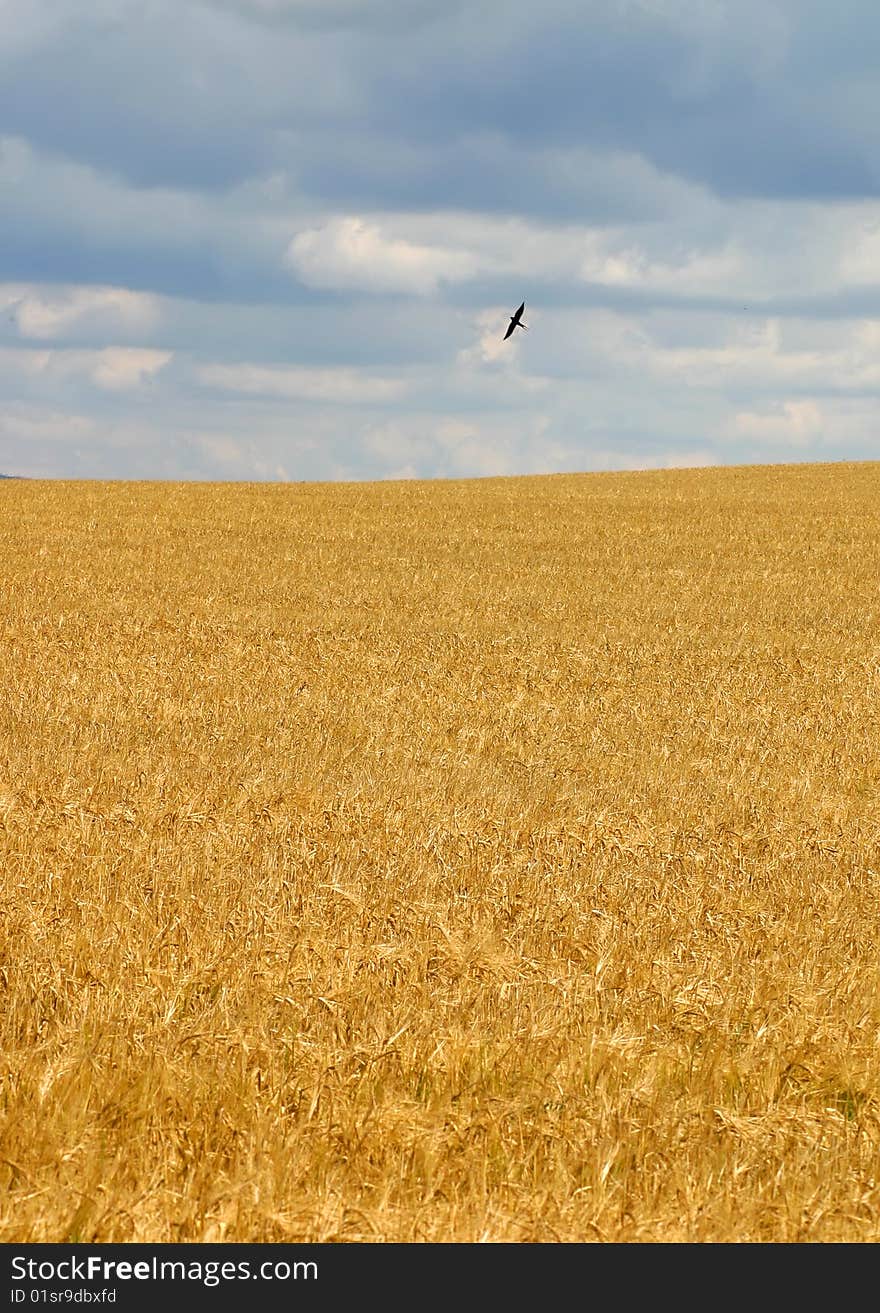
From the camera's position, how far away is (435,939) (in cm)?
597

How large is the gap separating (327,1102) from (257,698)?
9.27 meters

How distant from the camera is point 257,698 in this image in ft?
43.7

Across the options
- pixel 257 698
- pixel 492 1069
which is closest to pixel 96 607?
pixel 257 698

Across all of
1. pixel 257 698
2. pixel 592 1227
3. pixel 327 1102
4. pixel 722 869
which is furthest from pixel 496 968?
pixel 257 698

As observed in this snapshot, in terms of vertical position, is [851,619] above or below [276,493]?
below

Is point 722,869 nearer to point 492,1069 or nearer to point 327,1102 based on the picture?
point 492,1069

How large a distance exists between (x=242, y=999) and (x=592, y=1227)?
2085 mm

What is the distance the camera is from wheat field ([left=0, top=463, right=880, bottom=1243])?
3828 millimetres

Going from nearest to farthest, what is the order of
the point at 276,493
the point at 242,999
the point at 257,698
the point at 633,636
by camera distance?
the point at 242,999 → the point at 257,698 → the point at 633,636 → the point at 276,493

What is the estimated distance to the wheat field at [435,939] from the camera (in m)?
3.83

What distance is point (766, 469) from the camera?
190 ft

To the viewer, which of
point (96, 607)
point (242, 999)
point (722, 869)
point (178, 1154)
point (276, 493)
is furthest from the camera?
point (276, 493)

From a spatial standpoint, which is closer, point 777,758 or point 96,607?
point 777,758
